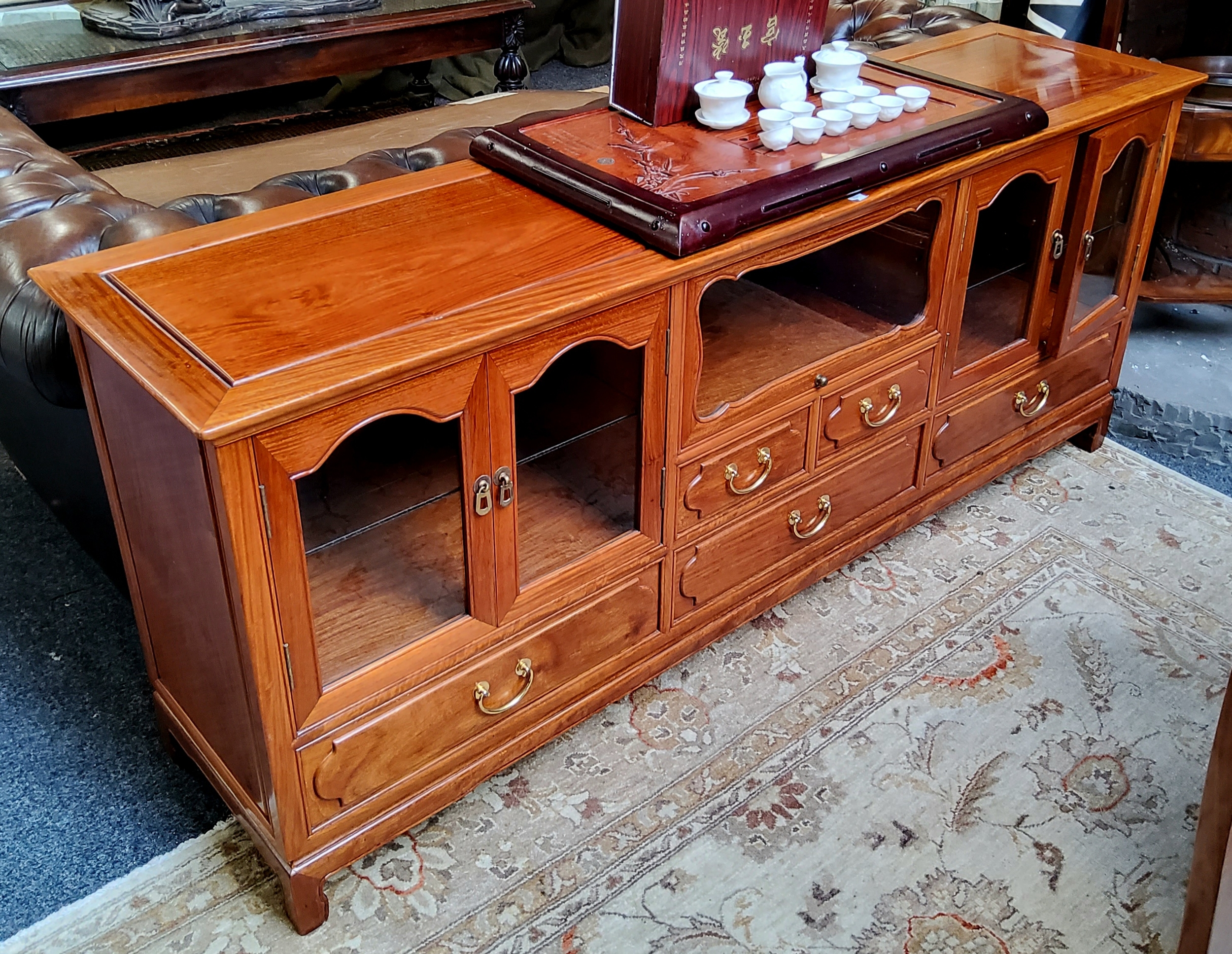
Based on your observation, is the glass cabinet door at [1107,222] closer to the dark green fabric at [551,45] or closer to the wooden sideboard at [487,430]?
the wooden sideboard at [487,430]

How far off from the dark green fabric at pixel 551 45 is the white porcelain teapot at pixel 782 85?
8.93 ft

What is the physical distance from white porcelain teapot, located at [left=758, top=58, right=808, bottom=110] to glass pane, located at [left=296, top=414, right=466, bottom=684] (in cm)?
69

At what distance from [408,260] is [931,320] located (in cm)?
84

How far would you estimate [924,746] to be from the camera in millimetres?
1638

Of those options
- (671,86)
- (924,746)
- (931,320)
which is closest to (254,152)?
(671,86)

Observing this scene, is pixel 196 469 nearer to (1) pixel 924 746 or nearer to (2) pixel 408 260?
(2) pixel 408 260

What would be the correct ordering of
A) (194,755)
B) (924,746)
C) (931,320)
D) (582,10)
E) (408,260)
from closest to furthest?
1. (408,260)
2. (194,755)
3. (924,746)
4. (931,320)
5. (582,10)

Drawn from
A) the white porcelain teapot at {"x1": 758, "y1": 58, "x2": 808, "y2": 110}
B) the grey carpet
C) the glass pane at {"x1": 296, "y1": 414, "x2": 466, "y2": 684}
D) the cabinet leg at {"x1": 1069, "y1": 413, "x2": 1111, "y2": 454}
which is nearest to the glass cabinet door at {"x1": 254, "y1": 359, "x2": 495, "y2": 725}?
the glass pane at {"x1": 296, "y1": 414, "x2": 466, "y2": 684}

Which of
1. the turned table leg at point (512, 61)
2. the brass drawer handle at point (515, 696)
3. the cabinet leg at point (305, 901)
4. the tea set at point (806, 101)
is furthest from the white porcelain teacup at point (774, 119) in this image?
the turned table leg at point (512, 61)

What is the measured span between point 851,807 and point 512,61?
2647mm

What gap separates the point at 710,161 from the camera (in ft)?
4.81

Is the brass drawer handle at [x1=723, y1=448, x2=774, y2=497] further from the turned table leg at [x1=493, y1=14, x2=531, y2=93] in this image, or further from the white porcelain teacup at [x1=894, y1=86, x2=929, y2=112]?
the turned table leg at [x1=493, y1=14, x2=531, y2=93]

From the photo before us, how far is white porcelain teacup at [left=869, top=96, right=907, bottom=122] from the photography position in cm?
159

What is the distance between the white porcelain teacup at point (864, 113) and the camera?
1.57 metres
